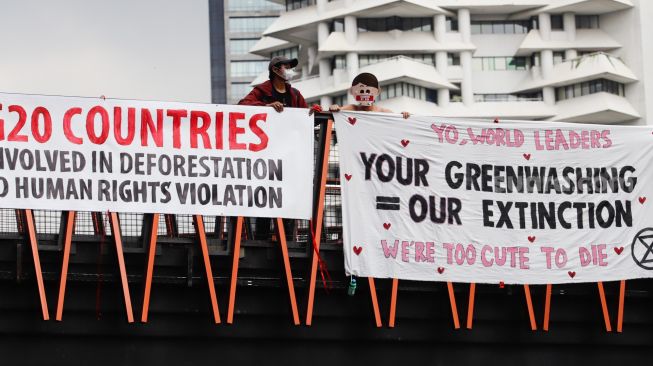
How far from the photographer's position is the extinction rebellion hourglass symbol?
52.5ft

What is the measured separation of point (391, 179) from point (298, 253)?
4.86 ft

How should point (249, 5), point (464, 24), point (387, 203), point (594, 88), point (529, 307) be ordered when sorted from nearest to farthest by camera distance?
point (387, 203)
point (529, 307)
point (594, 88)
point (464, 24)
point (249, 5)

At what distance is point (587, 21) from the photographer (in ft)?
389

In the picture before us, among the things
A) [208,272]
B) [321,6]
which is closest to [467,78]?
[321,6]

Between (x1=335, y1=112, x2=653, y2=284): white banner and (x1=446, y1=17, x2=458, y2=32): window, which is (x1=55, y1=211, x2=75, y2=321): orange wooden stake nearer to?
(x1=335, y1=112, x2=653, y2=284): white banner

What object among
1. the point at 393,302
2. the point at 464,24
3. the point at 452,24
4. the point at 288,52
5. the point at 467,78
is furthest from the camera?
the point at 288,52

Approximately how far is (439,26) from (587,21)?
1501 centimetres

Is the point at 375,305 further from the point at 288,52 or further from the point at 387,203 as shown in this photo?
the point at 288,52

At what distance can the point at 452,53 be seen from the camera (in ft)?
380

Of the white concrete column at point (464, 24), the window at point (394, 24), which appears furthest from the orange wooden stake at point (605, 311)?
the white concrete column at point (464, 24)

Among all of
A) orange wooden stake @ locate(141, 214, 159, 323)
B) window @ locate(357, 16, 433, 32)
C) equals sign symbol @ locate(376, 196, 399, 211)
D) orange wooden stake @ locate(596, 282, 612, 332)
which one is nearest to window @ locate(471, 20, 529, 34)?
window @ locate(357, 16, 433, 32)

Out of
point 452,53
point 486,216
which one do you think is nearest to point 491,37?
point 452,53

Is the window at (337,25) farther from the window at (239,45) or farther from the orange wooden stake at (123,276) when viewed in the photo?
the orange wooden stake at (123,276)

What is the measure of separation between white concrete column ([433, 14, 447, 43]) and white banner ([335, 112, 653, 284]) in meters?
98.9
